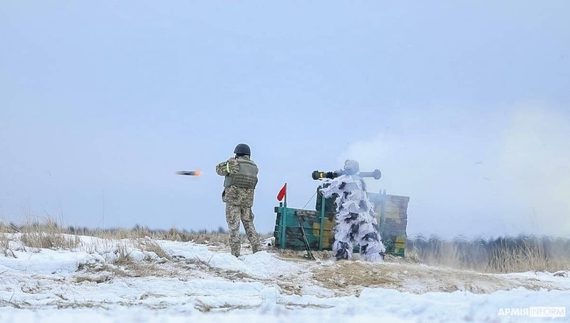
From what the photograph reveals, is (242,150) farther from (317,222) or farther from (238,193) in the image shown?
(317,222)

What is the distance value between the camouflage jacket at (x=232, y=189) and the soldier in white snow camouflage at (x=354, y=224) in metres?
1.99

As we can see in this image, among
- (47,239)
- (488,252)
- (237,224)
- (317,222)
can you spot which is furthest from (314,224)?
(47,239)

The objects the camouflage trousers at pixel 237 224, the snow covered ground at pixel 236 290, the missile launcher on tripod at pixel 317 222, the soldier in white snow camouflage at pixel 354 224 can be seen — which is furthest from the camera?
the missile launcher on tripod at pixel 317 222

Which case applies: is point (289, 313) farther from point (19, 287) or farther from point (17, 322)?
point (19, 287)

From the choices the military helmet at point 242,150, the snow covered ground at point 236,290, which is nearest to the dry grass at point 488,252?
the snow covered ground at point 236,290

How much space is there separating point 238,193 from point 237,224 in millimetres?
594

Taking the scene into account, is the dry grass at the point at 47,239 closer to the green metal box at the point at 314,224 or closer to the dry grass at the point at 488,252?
the dry grass at the point at 488,252

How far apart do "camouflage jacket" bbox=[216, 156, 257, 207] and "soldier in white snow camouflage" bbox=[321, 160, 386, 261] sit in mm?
1994

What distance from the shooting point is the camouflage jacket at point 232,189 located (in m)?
14.0

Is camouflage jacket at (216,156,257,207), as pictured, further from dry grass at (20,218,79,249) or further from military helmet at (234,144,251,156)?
dry grass at (20,218,79,249)

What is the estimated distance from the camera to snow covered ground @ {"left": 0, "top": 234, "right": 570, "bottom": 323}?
660cm

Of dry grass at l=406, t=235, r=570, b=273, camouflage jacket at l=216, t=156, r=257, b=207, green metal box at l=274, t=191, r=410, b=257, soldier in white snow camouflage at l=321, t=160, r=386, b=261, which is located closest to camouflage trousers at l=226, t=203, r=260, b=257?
camouflage jacket at l=216, t=156, r=257, b=207

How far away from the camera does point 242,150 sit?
1438cm

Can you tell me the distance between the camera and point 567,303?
7777mm
